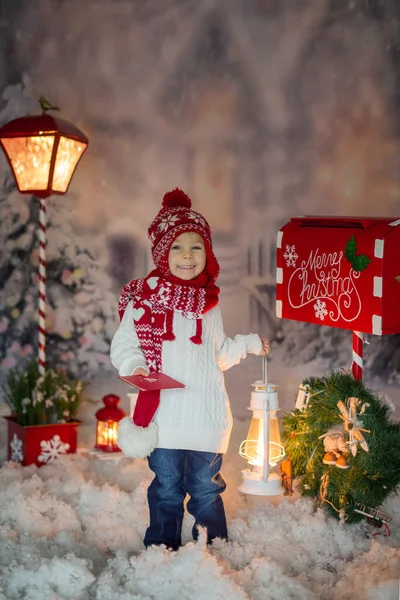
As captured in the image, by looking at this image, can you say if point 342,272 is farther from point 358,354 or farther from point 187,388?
point 187,388

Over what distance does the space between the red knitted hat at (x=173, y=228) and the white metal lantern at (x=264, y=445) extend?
61cm

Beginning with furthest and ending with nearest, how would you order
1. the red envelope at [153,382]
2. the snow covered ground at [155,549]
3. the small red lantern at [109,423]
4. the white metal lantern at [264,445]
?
the small red lantern at [109,423]
the white metal lantern at [264,445]
the red envelope at [153,382]
the snow covered ground at [155,549]

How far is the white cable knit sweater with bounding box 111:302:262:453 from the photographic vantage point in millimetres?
3270

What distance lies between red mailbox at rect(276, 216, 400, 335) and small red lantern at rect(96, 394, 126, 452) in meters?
1.39

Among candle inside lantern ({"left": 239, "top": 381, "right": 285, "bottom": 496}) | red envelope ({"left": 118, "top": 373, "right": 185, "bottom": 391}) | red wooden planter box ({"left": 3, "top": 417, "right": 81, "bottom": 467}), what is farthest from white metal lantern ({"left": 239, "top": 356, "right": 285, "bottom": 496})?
red wooden planter box ({"left": 3, "top": 417, "right": 81, "bottom": 467})

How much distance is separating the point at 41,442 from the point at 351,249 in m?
2.23

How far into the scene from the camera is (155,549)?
308cm

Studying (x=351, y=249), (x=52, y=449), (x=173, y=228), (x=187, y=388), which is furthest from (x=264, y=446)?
(x=52, y=449)

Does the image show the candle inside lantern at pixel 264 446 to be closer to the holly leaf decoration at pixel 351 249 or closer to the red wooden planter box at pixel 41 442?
the holly leaf decoration at pixel 351 249

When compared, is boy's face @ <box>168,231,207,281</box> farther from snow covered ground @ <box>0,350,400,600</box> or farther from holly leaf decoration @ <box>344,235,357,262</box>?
snow covered ground @ <box>0,350,400,600</box>

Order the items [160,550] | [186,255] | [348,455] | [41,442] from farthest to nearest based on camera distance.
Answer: [41,442] < [348,455] < [186,255] < [160,550]

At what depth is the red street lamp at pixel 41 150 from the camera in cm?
446

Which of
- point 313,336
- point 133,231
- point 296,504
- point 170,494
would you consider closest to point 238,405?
point 313,336

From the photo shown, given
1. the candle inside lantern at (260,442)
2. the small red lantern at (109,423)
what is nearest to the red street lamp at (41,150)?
the small red lantern at (109,423)
